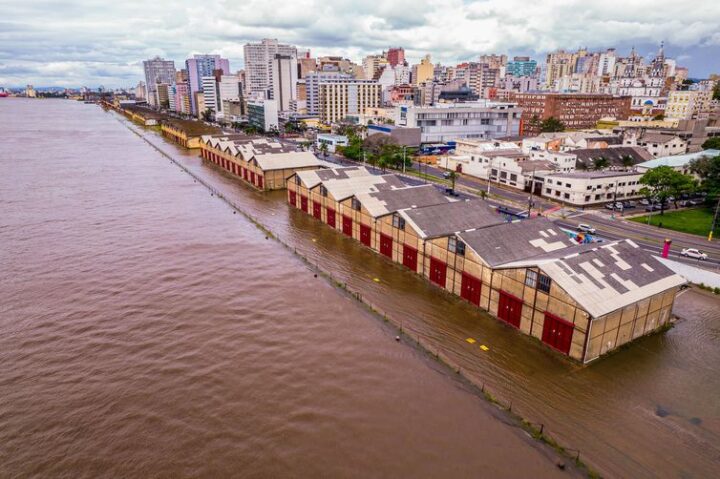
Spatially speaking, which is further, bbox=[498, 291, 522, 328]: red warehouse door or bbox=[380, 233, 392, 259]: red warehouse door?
bbox=[380, 233, 392, 259]: red warehouse door

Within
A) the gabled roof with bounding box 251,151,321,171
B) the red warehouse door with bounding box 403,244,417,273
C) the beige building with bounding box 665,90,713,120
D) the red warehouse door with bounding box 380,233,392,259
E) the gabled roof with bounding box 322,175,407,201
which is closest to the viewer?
the red warehouse door with bounding box 403,244,417,273

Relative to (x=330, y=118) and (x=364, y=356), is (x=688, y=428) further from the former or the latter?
(x=330, y=118)

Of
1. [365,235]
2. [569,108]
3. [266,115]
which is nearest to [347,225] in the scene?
[365,235]

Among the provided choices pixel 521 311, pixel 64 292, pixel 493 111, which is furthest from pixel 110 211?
pixel 493 111

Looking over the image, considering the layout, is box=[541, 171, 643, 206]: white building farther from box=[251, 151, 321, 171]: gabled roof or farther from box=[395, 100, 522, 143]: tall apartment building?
box=[395, 100, 522, 143]: tall apartment building

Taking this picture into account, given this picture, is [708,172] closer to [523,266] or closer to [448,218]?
[448,218]

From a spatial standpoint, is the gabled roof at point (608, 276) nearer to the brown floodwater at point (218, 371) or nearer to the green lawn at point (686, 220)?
the brown floodwater at point (218, 371)

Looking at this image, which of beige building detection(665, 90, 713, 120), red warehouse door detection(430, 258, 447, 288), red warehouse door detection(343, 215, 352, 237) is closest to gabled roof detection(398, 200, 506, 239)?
red warehouse door detection(430, 258, 447, 288)

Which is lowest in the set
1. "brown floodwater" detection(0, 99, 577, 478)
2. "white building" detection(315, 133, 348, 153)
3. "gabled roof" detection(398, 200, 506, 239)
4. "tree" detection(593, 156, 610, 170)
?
"brown floodwater" detection(0, 99, 577, 478)
